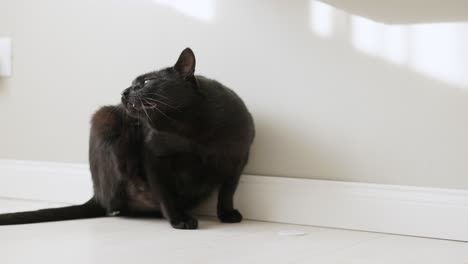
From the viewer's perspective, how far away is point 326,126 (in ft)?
6.81

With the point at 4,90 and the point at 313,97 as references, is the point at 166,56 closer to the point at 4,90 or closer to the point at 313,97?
the point at 313,97

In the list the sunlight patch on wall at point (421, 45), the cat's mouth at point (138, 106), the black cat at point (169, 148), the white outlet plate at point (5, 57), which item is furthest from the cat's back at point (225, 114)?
the white outlet plate at point (5, 57)

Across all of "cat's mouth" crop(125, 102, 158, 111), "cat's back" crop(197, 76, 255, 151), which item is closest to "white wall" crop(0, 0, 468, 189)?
"cat's back" crop(197, 76, 255, 151)

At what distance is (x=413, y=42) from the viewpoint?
1.91 m

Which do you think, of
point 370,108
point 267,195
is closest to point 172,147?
point 267,195

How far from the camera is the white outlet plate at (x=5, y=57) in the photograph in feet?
9.07

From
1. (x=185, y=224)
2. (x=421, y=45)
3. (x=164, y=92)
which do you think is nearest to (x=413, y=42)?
(x=421, y=45)

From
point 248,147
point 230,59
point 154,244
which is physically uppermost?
point 230,59

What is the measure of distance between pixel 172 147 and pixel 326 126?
1.61 ft

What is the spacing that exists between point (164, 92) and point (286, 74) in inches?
17.8

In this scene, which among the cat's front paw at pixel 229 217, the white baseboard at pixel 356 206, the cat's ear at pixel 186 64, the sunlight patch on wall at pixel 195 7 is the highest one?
the sunlight patch on wall at pixel 195 7

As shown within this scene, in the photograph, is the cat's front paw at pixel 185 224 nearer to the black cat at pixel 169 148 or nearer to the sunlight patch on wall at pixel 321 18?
the black cat at pixel 169 148

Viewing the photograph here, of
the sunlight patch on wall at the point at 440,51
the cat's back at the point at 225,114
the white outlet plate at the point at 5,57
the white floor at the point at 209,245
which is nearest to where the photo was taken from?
the white floor at the point at 209,245

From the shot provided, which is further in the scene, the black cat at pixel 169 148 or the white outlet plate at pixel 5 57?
the white outlet plate at pixel 5 57
